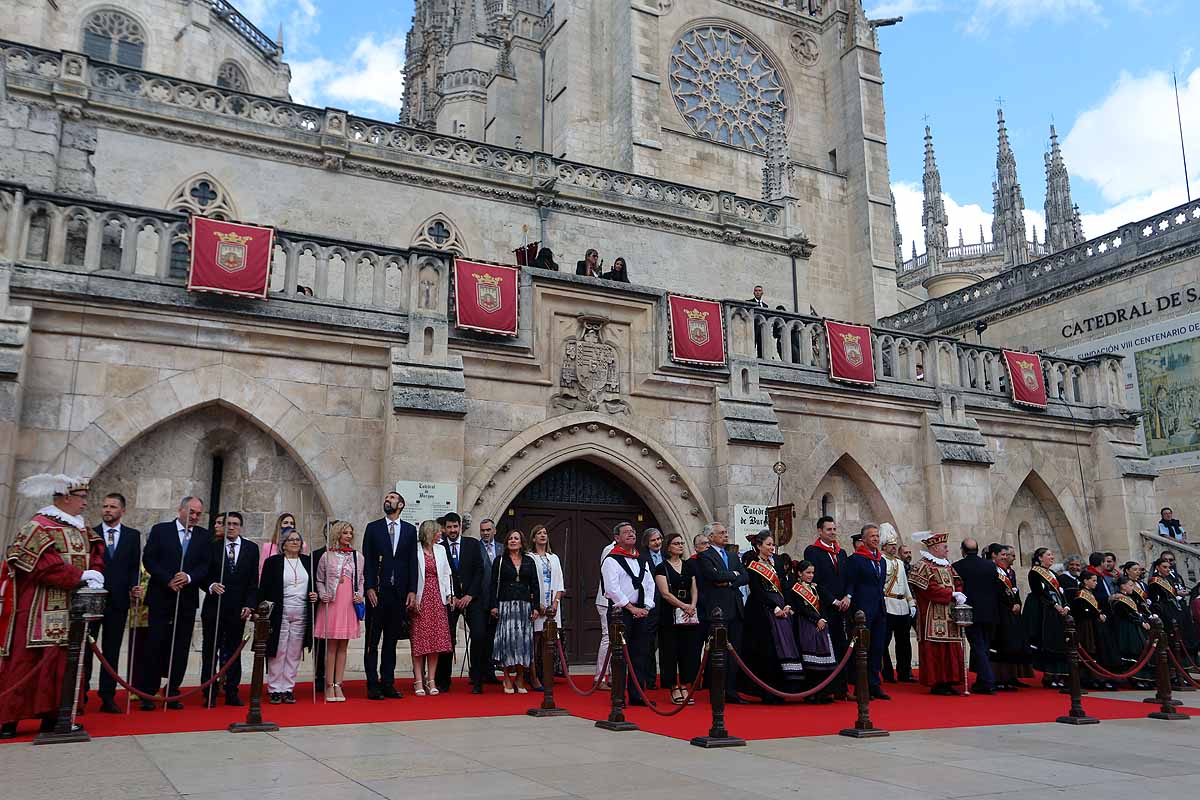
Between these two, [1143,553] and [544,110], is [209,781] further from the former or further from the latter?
[544,110]

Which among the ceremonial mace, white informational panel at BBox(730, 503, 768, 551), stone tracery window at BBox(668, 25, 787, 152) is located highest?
stone tracery window at BBox(668, 25, 787, 152)

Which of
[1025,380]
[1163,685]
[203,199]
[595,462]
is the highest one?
[203,199]

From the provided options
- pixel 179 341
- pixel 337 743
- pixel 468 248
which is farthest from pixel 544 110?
pixel 337 743

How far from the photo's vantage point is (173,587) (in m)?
8.89

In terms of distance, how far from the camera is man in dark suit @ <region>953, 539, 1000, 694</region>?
37.6 ft

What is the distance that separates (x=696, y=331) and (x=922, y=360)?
16.3 feet

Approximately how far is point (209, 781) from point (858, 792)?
12.0ft

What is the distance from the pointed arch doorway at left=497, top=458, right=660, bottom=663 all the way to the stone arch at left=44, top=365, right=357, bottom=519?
249 centimetres

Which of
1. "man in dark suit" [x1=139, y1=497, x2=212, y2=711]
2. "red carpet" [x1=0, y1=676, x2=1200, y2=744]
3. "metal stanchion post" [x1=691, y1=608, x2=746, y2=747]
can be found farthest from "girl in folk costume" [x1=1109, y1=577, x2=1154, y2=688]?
"man in dark suit" [x1=139, y1=497, x2=212, y2=711]

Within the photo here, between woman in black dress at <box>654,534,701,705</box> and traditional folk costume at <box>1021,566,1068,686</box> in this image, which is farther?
traditional folk costume at <box>1021,566,1068,686</box>

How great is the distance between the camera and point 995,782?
5.72m

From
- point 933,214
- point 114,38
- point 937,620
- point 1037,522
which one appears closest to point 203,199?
point 937,620

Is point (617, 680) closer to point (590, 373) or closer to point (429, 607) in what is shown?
point (429, 607)

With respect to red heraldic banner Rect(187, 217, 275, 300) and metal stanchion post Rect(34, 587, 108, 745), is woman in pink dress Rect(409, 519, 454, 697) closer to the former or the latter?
metal stanchion post Rect(34, 587, 108, 745)
